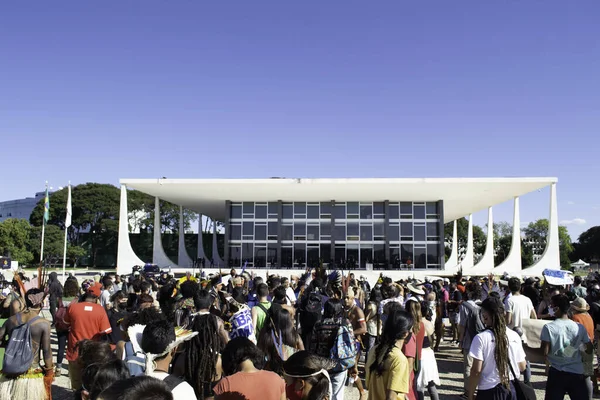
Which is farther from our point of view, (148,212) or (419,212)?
(148,212)

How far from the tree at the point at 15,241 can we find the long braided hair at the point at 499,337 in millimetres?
53691

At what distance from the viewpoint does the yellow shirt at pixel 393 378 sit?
361 centimetres

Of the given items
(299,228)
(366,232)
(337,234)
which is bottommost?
(337,234)

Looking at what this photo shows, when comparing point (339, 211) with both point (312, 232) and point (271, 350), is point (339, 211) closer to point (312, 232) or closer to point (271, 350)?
point (312, 232)

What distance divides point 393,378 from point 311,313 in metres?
2.88

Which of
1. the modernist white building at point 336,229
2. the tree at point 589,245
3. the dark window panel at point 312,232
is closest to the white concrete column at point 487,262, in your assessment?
the modernist white building at point 336,229

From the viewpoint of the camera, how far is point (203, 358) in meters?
3.75

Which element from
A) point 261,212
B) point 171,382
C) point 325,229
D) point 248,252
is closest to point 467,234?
point 325,229

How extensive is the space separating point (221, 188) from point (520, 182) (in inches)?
745

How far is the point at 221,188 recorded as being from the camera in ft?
107

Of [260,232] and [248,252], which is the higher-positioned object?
[260,232]

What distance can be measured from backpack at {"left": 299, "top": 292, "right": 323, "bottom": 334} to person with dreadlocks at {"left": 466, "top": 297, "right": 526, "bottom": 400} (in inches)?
104

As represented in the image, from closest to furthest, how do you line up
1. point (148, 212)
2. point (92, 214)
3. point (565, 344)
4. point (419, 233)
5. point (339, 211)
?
point (565, 344)
point (419, 233)
point (339, 211)
point (92, 214)
point (148, 212)

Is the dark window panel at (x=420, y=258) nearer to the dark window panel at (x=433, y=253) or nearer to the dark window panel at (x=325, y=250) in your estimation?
the dark window panel at (x=433, y=253)
